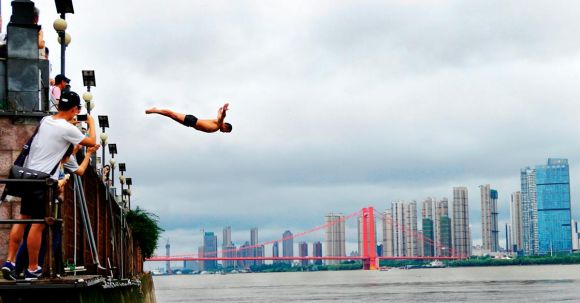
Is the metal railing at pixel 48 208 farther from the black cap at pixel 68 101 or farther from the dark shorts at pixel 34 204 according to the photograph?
the black cap at pixel 68 101

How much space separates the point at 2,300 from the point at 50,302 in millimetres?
380

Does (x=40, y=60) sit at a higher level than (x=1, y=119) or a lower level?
higher

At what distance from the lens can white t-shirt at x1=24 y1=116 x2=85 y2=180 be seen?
764 cm

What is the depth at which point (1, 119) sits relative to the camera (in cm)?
1106

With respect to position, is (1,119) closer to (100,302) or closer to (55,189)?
(100,302)

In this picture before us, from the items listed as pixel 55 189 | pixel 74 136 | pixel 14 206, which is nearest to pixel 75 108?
pixel 74 136

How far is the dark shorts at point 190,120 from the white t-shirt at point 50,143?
1264mm

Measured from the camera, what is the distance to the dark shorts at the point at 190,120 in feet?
28.4

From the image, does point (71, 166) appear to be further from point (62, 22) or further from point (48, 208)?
point (62, 22)

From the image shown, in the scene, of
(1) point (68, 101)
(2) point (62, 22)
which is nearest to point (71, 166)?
(1) point (68, 101)

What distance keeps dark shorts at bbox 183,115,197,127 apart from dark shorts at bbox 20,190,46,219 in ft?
5.60

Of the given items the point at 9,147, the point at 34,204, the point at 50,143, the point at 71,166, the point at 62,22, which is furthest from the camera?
the point at 62,22

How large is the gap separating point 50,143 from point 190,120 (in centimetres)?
149

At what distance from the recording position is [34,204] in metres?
7.50
